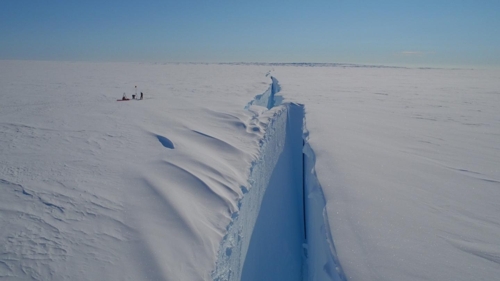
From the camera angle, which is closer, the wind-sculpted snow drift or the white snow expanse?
the white snow expanse

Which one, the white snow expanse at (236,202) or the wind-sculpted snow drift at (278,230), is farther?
the wind-sculpted snow drift at (278,230)

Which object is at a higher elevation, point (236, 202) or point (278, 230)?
point (236, 202)

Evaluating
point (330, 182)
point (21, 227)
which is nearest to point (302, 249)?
point (330, 182)

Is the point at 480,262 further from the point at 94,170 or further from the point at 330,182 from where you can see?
the point at 94,170

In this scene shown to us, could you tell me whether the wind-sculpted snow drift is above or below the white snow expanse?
below
